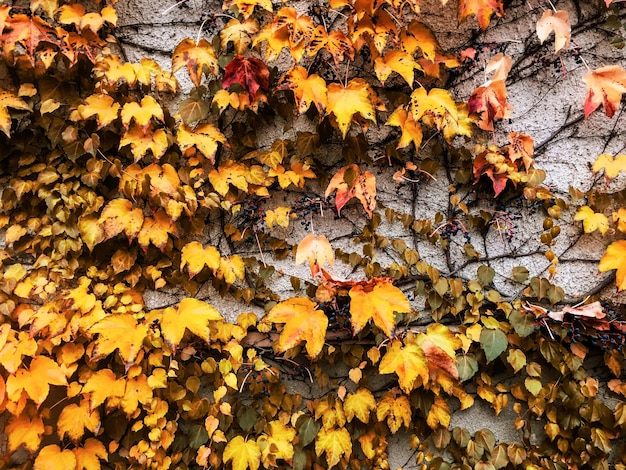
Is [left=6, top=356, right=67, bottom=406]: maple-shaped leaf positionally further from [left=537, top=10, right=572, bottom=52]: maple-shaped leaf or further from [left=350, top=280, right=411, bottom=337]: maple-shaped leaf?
[left=537, top=10, right=572, bottom=52]: maple-shaped leaf

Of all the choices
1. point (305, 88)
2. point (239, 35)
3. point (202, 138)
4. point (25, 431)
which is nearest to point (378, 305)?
point (305, 88)

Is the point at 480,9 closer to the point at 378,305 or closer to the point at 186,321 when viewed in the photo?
the point at 378,305

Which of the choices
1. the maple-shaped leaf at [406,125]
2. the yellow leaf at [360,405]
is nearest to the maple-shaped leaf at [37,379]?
the yellow leaf at [360,405]

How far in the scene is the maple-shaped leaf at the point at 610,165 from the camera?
192cm

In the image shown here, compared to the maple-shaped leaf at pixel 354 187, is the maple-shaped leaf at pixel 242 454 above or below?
below

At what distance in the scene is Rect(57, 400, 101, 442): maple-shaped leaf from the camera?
190 centimetres

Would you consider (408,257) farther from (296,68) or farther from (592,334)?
(296,68)

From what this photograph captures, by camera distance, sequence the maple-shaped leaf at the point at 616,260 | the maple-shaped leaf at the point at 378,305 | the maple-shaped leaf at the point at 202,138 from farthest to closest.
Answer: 1. the maple-shaped leaf at the point at 202,138
2. the maple-shaped leaf at the point at 616,260
3. the maple-shaped leaf at the point at 378,305

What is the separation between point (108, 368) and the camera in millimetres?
2002

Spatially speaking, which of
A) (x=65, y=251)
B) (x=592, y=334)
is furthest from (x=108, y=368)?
(x=592, y=334)

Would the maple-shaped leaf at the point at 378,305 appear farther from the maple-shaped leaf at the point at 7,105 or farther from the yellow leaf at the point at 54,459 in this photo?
the maple-shaped leaf at the point at 7,105

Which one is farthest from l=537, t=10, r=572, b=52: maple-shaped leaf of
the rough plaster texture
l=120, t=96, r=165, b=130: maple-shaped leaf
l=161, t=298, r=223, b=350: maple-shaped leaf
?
l=161, t=298, r=223, b=350: maple-shaped leaf

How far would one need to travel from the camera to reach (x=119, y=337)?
6.09ft

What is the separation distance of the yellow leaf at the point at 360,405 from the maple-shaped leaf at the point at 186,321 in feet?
2.35
